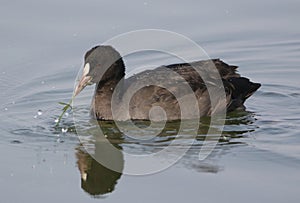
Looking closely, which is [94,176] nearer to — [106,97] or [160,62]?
[106,97]

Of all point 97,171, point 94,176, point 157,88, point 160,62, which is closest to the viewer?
point 94,176

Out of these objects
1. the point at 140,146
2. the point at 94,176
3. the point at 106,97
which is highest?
the point at 106,97

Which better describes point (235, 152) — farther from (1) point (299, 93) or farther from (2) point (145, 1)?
(2) point (145, 1)

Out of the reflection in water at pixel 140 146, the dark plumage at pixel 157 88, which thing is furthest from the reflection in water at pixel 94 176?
the dark plumage at pixel 157 88

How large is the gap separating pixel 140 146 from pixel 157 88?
120cm

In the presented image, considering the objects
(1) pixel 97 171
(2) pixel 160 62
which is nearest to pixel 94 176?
(1) pixel 97 171

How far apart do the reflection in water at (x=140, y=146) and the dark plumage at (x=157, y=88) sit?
0.17m

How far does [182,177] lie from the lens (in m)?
7.63

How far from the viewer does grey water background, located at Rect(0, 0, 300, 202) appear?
7500mm

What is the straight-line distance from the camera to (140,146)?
872 cm

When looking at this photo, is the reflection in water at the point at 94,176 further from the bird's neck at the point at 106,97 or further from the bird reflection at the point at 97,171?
the bird's neck at the point at 106,97

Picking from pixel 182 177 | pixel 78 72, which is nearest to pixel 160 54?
pixel 78 72

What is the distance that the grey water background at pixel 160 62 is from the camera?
7.50 metres

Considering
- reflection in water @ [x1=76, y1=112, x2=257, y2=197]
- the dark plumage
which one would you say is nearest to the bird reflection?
reflection in water @ [x1=76, y1=112, x2=257, y2=197]
